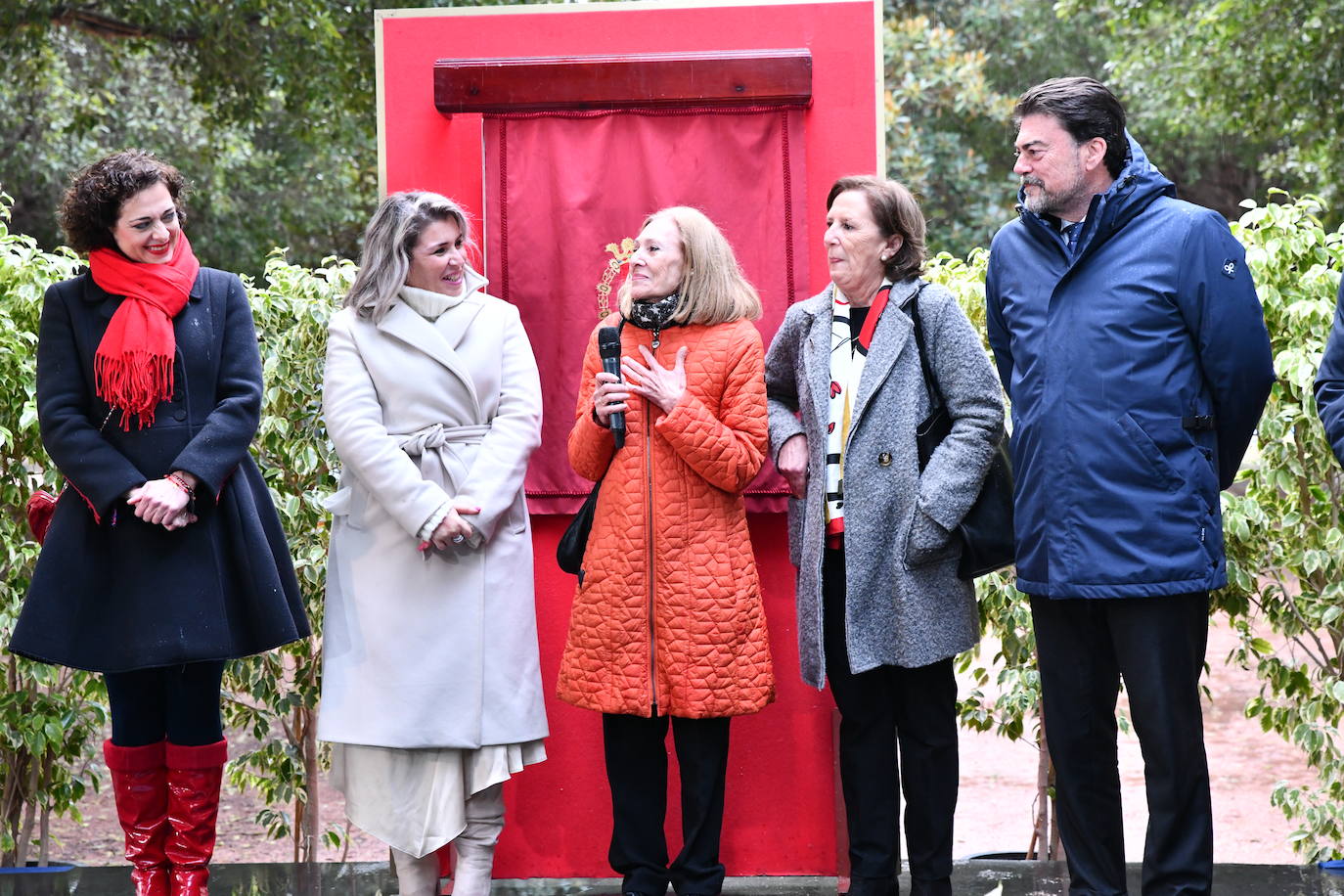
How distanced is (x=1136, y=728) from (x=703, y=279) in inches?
59.2

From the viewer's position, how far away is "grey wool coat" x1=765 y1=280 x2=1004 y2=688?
345cm

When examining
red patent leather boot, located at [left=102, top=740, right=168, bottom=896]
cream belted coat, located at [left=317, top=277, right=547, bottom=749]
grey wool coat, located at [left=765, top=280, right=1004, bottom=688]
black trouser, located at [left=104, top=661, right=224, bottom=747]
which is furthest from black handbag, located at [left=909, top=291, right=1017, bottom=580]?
red patent leather boot, located at [left=102, top=740, right=168, bottom=896]

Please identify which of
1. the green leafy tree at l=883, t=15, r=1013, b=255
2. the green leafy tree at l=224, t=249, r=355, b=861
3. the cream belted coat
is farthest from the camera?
the green leafy tree at l=883, t=15, r=1013, b=255

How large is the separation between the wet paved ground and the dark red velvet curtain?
→ 1.12 m

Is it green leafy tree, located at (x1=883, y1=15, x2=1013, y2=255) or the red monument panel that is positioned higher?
green leafy tree, located at (x1=883, y1=15, x2=1013, y2=255)

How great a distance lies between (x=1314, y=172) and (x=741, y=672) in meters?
10.5

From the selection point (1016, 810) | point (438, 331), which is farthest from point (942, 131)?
point (438, 331)

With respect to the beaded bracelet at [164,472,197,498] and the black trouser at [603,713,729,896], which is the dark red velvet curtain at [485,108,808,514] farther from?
the beaded bracelet at [164,472,197,498]

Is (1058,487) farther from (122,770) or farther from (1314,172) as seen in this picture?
(1314,172)

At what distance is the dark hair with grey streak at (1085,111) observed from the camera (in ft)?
10.6

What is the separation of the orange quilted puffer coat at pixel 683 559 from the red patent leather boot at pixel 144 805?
3.49 feet

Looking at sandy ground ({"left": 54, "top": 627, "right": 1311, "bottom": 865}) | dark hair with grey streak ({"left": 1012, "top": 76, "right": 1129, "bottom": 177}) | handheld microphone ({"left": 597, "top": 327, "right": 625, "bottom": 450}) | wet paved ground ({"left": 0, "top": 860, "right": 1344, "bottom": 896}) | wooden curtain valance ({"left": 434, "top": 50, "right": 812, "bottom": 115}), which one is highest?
wooden curtain valance ({"left": 434, "top": 50, "right": 812, "bottom": 115})

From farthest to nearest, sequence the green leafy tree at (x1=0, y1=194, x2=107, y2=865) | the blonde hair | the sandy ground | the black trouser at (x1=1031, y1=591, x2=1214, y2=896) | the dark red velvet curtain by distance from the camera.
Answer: the sandy ground < the green leafy tree at (x1=0, y1=194, x2=107, y2=865) < the dark red velvet curtain < the blonde hair < the black trouser at (x1=1031, y1=591, x2=1214, y2=896)

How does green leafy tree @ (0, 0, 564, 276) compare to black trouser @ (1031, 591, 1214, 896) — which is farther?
green leafy tree @ (0, 0, 564, 276)
